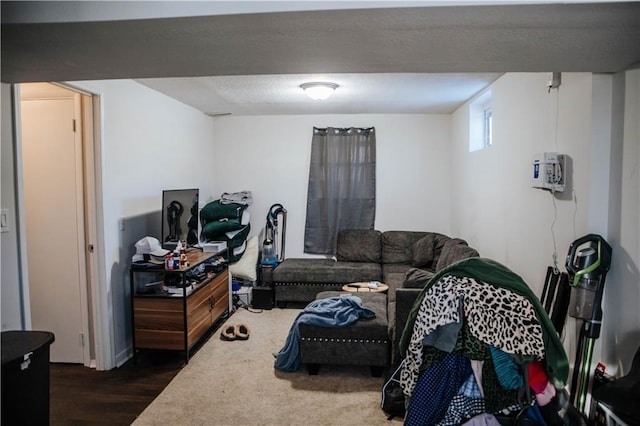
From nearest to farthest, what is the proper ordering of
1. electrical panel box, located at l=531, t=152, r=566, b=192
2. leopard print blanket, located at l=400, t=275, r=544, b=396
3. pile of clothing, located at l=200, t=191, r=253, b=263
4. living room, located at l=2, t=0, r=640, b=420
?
leopard print blanket, located at l=400, t=275, r=544, b=396
living room, located at l=2, t=0, r=640, b=420
electrical panel box, located at l=531, t=152, r=566, b=192
pile of clothing, located at l=200, t=191, r=253, b=263

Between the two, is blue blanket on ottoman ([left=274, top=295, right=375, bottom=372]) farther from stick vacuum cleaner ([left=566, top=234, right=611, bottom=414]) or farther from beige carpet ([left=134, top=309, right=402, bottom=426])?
stick vacuum cleaner ([left=566, top=234, right=611, bottom=414])

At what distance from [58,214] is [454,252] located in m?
3.52

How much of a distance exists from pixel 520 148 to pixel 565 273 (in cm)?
114

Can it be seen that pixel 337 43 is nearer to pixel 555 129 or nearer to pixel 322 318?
pixel 555 129

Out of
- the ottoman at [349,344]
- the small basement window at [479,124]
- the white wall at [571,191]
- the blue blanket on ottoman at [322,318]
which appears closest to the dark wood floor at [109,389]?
the blue blanket on ottoman at [322,318]

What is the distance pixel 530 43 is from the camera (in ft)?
5.96

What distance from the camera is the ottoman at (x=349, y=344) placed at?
3.15 meters

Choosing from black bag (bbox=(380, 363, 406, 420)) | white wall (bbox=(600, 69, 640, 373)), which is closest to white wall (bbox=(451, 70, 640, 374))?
white wall (bbox=(600, 69, 640, 373))

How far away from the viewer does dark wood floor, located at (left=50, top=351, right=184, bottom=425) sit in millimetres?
2727

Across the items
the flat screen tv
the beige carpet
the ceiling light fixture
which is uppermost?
the ceiling light fixture

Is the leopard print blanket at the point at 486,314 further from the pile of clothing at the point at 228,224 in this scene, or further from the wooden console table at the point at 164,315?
the pile of clothing at the point at 228,224

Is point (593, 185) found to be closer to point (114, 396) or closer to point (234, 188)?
point (114, 396)

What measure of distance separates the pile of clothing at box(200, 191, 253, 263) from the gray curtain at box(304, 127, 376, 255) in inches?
38.0

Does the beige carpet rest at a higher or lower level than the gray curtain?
lower
